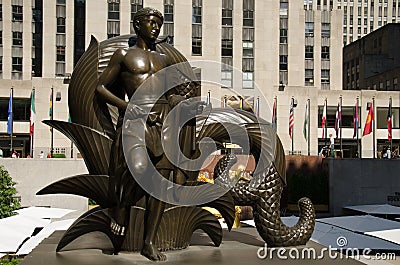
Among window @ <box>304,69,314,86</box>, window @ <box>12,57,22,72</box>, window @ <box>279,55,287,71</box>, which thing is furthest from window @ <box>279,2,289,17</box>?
window @ <box>12,57,22,72</box>

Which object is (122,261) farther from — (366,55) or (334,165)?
(366,55)

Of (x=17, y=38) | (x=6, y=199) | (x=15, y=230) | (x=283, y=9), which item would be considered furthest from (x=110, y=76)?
(x=17, y=38)

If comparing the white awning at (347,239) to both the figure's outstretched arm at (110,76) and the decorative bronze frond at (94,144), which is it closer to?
the decorative bronze frond at (94,144)

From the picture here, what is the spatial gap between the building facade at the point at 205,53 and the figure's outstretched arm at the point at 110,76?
29.0 meters

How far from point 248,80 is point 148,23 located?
36496mm

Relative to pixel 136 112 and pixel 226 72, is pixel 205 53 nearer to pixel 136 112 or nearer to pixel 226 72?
pixel 226 72

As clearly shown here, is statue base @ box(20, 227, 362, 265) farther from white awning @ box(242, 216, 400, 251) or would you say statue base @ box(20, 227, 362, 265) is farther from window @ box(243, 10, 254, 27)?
window @ box(243, 10, 254, 27)

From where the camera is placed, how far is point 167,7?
4478cm

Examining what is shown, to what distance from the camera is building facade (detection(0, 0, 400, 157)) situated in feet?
142

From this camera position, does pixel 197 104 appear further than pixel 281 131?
No

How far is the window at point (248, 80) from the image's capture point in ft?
147

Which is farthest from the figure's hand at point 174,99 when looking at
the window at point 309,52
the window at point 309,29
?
the window at point 309,29

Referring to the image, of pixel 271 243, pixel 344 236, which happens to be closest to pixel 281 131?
pixel 344 236

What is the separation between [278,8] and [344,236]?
3522 cm
